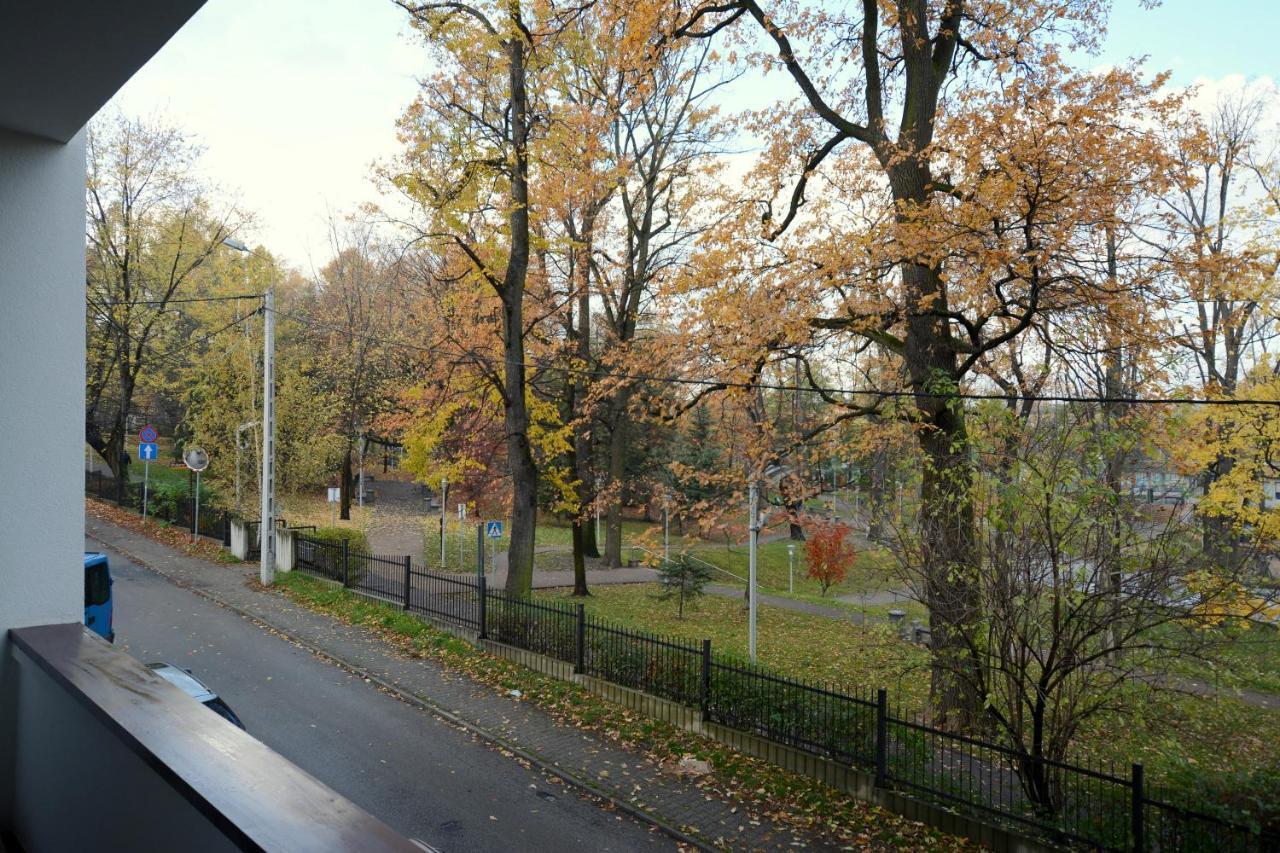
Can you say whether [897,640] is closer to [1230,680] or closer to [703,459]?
[1230,680]

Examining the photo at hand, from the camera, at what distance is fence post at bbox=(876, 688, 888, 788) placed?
8000 mm

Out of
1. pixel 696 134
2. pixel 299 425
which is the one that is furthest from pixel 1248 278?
pixel 299 425

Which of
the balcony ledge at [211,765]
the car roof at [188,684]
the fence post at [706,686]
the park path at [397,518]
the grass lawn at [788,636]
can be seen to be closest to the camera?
the balcony ledge at [211,765]

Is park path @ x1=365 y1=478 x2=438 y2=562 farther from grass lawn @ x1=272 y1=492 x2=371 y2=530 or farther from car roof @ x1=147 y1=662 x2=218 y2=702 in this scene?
car roof @ x1=147 y1=662 x2=218 y2=702

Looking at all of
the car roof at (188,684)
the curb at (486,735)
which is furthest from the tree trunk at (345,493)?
the car roof at (188,684)

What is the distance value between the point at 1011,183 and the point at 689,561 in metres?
13.5

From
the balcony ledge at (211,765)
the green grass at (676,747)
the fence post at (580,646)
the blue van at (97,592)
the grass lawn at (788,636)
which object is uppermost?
the balcony ledge at (211,765)

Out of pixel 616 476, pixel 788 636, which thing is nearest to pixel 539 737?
pixel 788 636

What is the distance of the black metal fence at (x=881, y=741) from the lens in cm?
635

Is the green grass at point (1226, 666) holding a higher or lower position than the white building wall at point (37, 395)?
lower

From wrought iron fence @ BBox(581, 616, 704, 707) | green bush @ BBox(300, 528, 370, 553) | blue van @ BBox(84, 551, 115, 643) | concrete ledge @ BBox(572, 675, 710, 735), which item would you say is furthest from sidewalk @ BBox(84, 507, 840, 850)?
green bush @ BBox(300, 528, 370, 553)

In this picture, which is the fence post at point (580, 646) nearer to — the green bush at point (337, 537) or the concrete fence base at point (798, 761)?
the concrete fence base at point (798, 761)

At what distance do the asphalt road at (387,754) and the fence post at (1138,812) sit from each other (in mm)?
3872

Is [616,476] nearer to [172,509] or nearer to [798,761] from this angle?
[798,761]
